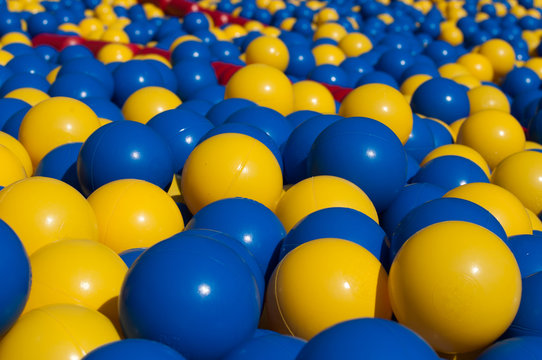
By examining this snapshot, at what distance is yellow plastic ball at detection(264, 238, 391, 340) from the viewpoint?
7.09ft

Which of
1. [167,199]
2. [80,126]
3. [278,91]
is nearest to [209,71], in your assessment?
→ [278,91]

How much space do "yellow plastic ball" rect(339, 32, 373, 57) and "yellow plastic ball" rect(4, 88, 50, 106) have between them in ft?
14.0

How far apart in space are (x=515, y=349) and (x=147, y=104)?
3276 mm

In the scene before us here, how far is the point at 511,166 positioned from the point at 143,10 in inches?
309

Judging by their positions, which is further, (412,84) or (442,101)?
(412,84)

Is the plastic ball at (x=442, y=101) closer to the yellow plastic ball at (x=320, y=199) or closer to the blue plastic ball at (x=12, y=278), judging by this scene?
the yellow plastic ball at (x=320, y=199)

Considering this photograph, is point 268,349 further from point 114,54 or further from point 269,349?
point 114,54

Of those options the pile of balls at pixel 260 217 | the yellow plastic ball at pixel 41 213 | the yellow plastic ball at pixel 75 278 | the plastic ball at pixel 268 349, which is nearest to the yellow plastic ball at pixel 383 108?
the pile of balls at pixel 260 217

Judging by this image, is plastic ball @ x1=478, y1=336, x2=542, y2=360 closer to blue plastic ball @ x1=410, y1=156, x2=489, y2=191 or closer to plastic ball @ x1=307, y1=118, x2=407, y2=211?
plastic ball @ x1=307, y1=118, x2=407, y2=211

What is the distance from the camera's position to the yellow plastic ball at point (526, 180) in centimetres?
366

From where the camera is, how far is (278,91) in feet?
15.1

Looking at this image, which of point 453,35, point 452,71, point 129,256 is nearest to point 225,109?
point 129,256

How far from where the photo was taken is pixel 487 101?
5680mm

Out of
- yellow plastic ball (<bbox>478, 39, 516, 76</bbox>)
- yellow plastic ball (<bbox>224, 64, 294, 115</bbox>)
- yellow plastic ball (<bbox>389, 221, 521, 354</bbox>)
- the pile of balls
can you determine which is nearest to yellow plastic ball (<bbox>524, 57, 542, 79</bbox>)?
yellow plastic ball (<bbox>478, 39, 516, 76</bbox>)
